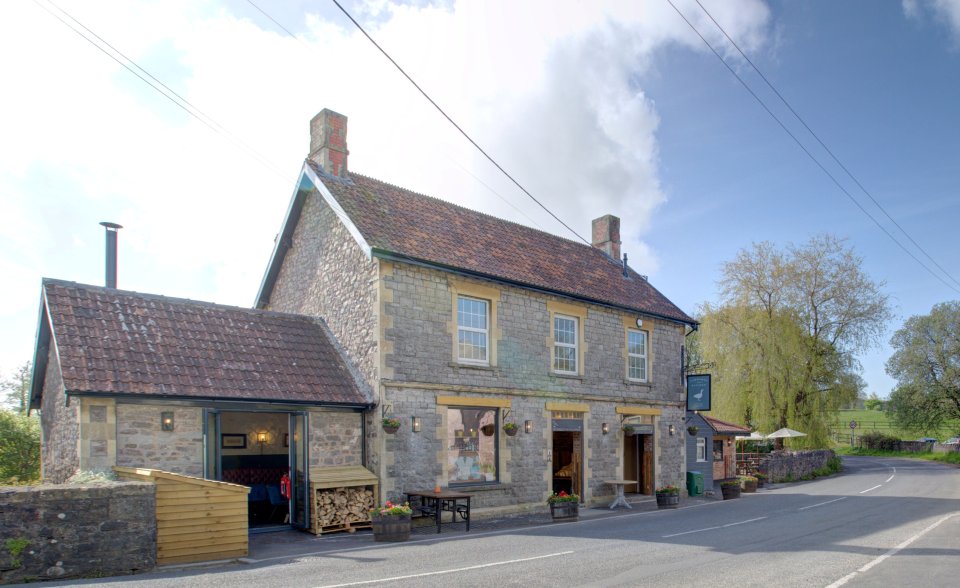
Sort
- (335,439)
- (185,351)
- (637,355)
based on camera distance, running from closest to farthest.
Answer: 1. (185,351)
2. (335,439)
3. (637,355)

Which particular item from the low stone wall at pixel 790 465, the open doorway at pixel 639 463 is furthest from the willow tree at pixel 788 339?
the open doorway at pixel 639 463

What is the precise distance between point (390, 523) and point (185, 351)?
5271 mm

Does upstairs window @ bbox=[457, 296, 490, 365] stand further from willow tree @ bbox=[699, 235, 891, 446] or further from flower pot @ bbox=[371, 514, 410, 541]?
willow tree @ bbox=[699, 235, 891, 446]

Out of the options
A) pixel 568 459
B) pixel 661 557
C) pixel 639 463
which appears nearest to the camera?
pixel 661 557

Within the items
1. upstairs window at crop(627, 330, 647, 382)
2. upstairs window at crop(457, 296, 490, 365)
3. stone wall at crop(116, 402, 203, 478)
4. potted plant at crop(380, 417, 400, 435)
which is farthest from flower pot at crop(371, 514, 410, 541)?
upstairs window at crop(627, 330, 647, 382)

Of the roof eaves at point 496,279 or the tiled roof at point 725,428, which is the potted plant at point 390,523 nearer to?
the roof eaves at point 496,279

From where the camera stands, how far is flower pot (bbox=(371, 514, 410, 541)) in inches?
505

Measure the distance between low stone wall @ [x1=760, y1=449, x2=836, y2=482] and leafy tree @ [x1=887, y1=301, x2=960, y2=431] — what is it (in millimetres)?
20484

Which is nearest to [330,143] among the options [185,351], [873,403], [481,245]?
[481,245]

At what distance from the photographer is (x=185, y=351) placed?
13.5 metres

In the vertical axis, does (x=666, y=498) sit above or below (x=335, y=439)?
below

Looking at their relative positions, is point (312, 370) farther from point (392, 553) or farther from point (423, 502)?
point (392, 553)

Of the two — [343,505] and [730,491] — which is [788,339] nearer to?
[730,491]

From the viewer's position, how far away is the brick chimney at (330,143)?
59.7ft
